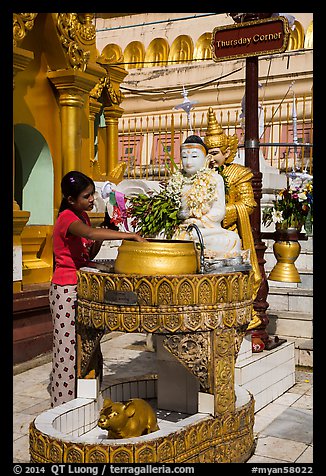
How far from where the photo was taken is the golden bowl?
335 centimetres

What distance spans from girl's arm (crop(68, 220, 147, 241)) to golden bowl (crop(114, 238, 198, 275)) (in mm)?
88

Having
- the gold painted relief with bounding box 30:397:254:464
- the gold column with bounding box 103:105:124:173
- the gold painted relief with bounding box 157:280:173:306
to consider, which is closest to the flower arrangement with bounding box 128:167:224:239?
the gold painted relief with bounding box 157:280:173:306

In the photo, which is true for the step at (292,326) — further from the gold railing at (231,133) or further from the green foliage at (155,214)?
the gold railing at (231,133)

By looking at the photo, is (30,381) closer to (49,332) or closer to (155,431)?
(49,332)

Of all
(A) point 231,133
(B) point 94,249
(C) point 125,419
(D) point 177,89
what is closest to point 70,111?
(B) point 94,249

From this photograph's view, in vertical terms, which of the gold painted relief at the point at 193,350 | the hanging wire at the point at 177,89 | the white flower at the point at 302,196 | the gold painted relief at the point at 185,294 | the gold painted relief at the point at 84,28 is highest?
the hanging wire at the point at 177,89

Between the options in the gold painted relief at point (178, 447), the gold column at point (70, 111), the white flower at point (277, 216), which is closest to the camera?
the gold painted relief at point (178, 447)

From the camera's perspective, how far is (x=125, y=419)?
3352 millimetres

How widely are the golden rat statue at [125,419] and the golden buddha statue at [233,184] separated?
6.52ft

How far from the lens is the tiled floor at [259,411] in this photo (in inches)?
155

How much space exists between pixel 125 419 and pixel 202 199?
1572 millimetres

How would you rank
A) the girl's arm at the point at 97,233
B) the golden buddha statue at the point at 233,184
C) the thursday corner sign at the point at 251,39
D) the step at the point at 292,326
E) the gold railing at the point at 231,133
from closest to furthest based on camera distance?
1. the girl's arm at the point at 97,233
2. the golden buddha statue at the point at 233,184
3. the thursday corner sign at the point at 251,39
4. the step at the point at 292,326
5. the gold railing at the point at 231,133

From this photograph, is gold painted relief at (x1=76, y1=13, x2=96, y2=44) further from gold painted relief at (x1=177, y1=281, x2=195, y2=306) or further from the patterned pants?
gold painted relief at (x1=177, y1=281, x2=195, y2=306)

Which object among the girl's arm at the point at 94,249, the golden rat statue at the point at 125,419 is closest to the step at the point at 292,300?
the girl's arm at the point at 94,249
